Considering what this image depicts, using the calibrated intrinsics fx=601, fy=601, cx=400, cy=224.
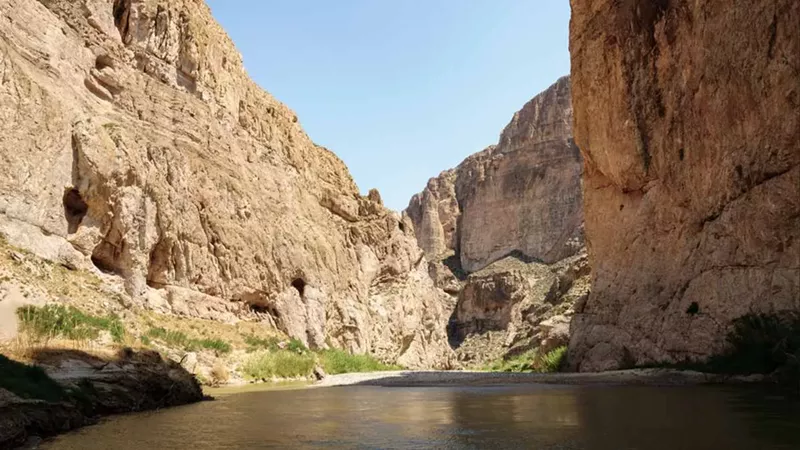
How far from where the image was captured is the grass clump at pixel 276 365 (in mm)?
21750

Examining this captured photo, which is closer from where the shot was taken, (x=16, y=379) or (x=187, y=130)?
(x=16, y=379)

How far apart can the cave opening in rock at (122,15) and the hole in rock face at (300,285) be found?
623 inches

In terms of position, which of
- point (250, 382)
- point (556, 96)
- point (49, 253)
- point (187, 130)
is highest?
point (556, 96)

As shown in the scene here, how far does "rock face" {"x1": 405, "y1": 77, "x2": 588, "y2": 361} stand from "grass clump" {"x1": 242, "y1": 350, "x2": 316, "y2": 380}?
46202 millimetres

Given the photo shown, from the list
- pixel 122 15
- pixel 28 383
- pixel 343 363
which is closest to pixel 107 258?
A: pixel 343 363

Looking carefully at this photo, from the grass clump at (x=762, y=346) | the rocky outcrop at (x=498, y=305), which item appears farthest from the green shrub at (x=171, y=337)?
the rocky outcrop at (x=498, y=305)

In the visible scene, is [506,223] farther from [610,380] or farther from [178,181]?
[610,380]

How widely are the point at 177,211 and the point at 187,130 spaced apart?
16.6 feet

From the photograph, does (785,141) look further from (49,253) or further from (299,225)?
(299,225)

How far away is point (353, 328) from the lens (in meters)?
38.7

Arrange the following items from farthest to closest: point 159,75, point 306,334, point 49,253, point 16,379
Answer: point 306,334 → point 159,75 → point 49,253 → point 16,379

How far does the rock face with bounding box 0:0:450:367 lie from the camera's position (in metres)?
21.0

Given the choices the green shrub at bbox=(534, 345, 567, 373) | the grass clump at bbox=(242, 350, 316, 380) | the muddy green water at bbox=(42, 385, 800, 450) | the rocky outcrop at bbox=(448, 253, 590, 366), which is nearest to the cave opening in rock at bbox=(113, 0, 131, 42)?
the grass clump at bbox=(242, 350, 316, 380)

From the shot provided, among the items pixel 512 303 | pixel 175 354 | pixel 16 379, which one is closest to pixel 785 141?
pixel 16 379
